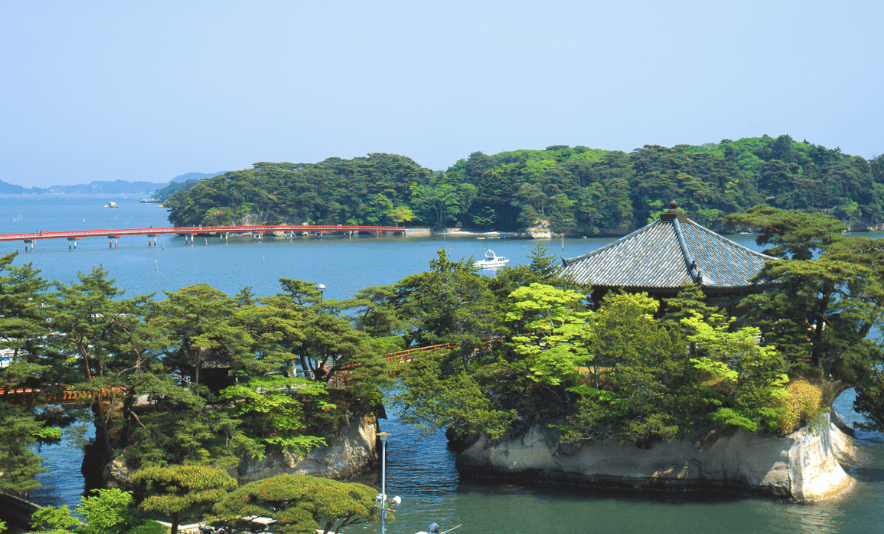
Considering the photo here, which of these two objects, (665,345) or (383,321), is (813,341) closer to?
(665,345)

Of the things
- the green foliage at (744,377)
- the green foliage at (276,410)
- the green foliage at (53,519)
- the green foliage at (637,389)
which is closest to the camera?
the green foliage at (53,519)

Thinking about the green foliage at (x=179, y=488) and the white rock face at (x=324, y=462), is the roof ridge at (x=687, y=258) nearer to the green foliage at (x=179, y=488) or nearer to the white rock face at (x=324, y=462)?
the white rock face at (x=324, y=462)

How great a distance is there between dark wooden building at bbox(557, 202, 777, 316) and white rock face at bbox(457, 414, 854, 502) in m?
5.04

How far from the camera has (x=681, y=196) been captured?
4247 inches

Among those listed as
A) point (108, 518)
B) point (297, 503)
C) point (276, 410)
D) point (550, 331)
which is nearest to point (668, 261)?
point (550, 331)

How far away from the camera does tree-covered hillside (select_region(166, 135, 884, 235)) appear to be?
109750mm

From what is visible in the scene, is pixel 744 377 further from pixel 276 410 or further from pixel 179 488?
pixel 179 488

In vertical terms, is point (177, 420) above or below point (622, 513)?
above

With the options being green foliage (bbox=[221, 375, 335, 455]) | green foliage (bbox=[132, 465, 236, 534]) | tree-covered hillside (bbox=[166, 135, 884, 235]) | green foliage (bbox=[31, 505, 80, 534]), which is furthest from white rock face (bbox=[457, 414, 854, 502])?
tree-covered hillside (bbox=[166, 135, 884, 235])

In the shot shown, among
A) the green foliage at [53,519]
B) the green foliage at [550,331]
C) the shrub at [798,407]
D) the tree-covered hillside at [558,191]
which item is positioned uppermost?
the tree-covered hillside at [558,191]

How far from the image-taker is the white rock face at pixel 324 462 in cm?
2286

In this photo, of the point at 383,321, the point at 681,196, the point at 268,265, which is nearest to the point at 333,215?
the point at 268,265

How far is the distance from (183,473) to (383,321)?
11.6 m

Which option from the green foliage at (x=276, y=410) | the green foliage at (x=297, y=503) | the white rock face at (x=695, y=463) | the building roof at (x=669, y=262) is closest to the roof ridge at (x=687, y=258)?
the building roof at (x=669, y=262)
